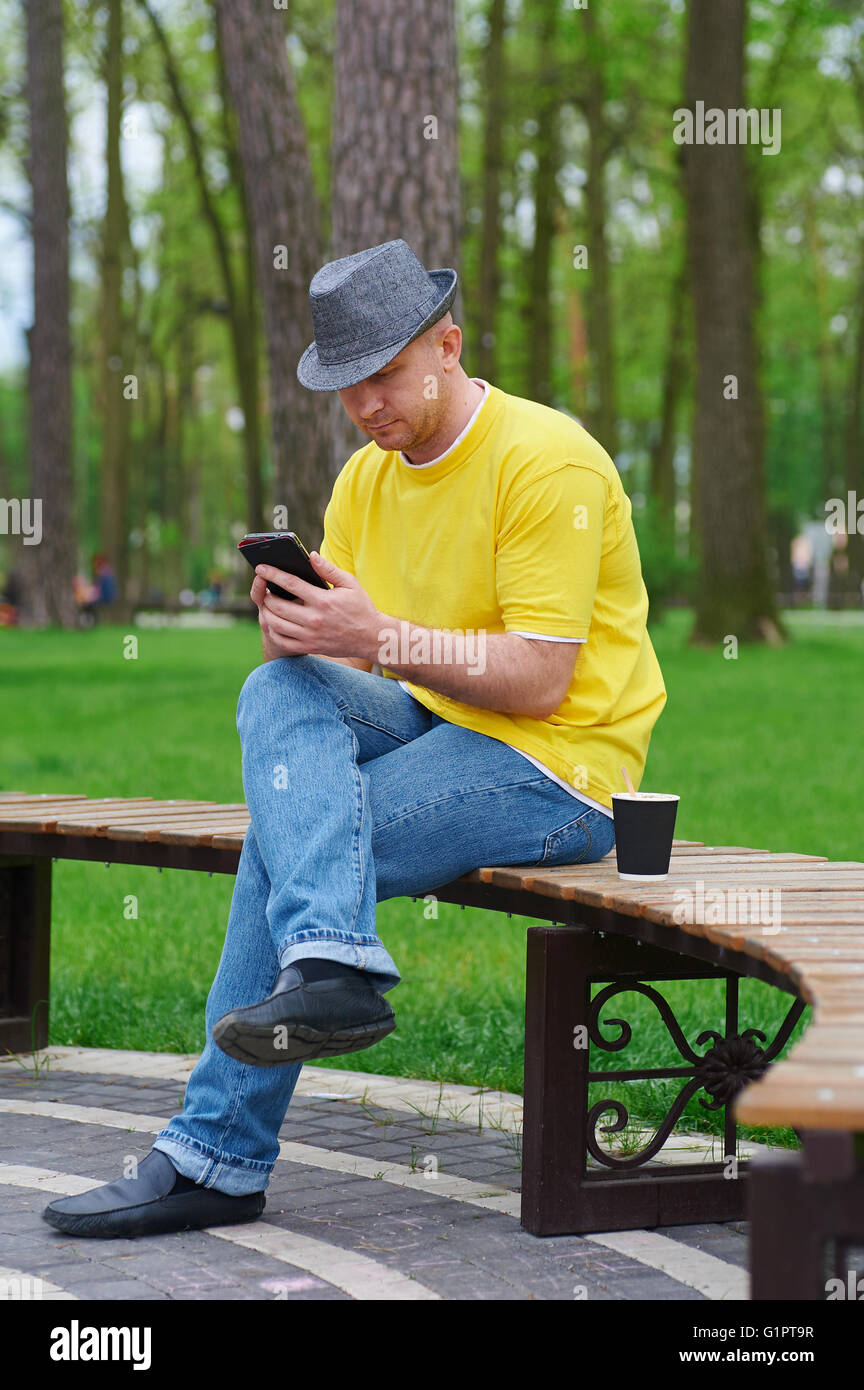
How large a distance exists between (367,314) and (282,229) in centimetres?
680

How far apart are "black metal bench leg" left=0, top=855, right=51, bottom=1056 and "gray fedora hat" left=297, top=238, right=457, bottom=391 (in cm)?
186

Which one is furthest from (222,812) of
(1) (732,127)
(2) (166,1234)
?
(1) (732,127)

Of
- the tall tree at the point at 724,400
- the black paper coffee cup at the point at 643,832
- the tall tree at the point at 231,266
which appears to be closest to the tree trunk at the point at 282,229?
the black paper coffee cup at the point at 643,832

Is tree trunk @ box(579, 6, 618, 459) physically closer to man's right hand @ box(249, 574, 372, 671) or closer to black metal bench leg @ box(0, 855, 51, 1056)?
black metal bench leg @ box(0, 855, 51, 1056)

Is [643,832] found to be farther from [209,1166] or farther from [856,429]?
[856,429]

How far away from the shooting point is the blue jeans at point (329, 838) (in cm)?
311

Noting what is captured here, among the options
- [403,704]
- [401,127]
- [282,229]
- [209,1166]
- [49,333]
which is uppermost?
[49,333]

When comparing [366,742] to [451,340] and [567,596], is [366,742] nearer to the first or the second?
[567,596]

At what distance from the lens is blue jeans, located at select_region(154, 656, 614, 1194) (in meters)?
3.11

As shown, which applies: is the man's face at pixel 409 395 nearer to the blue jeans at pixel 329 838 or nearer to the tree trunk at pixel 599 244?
the blue jeans at pixel 329 838

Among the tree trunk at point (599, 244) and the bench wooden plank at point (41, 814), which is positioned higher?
the tree trunk at point (599, 244)

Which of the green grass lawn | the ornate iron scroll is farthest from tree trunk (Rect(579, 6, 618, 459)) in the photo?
the ornate iron scroll

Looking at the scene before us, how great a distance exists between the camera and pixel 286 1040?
2.96 m

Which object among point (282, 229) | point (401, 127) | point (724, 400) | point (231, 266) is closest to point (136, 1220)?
point (401, 127)
